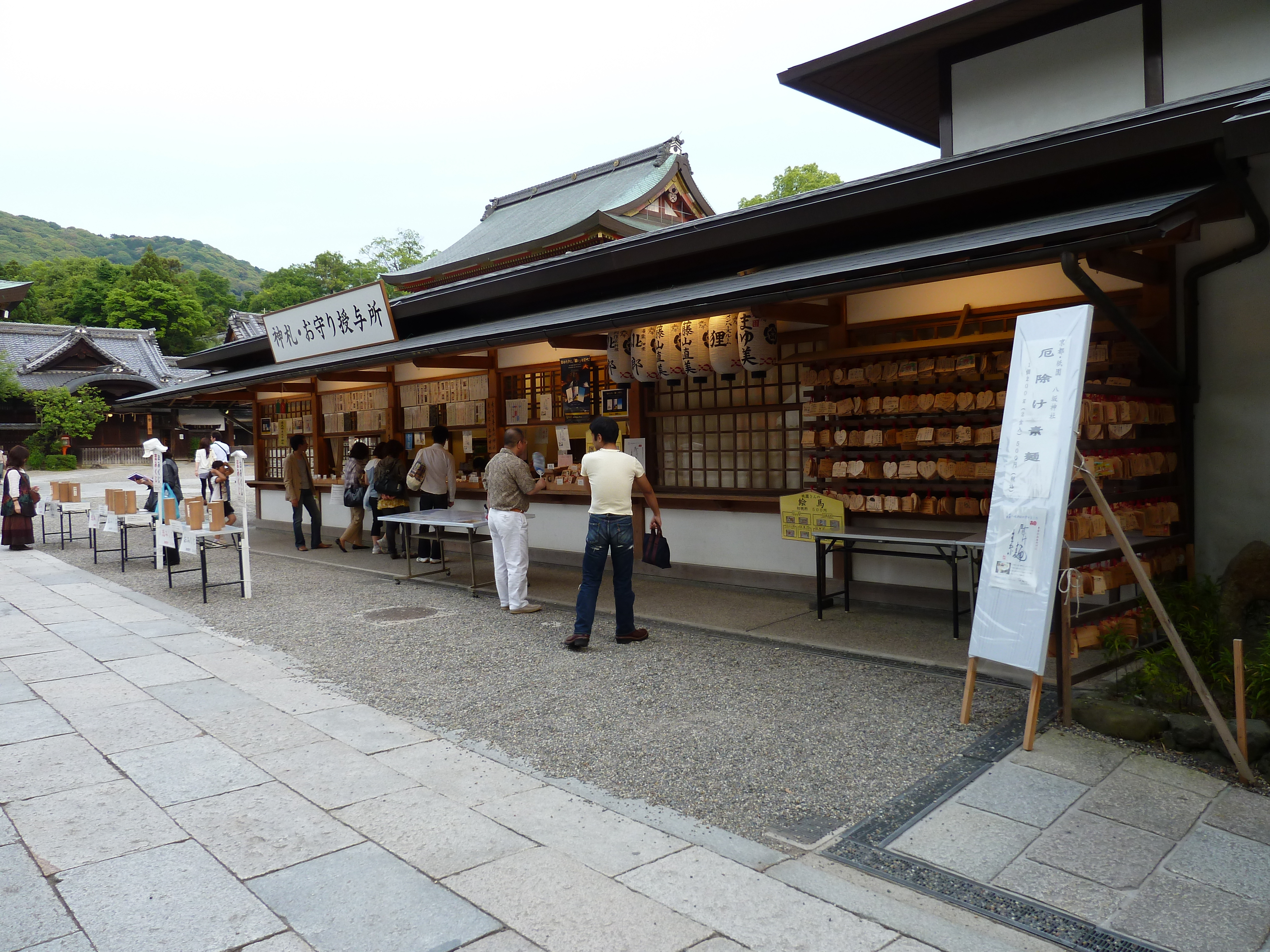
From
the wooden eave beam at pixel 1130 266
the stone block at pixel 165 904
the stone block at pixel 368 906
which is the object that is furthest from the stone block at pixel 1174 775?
the stone block at pixel 165 904

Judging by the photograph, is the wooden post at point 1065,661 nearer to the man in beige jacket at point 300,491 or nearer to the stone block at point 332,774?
the stone block at point 332,774

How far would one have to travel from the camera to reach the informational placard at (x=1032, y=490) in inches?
163

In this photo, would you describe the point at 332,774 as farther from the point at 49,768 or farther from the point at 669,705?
the point at 669,705

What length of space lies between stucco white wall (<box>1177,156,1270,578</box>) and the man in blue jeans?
4315 millimetres

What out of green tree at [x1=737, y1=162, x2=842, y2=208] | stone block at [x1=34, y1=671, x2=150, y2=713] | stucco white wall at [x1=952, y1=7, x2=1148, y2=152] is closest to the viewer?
stone block at [x1=34, y1=671, x2=150, y2=713]

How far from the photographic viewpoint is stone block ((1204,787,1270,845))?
3455 mm

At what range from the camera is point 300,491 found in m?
13.5

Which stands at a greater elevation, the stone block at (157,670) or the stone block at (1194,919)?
the stone block at (157,670)

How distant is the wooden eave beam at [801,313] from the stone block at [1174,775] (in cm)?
434

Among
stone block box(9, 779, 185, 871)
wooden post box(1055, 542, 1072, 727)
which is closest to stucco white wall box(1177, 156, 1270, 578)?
wooden post box(1055, 542, 1072, 727)

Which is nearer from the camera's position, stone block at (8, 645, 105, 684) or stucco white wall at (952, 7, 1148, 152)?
stone block at (8, 645, 105, 684)

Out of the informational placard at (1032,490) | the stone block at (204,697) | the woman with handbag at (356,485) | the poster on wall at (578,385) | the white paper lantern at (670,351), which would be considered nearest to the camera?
the informational placard at (1032,490)

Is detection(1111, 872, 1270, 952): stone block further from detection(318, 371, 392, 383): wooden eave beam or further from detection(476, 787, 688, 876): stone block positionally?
detection(318, 371, 392, 383): wooden eave beam

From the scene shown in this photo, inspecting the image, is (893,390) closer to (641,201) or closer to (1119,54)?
(1119,54)
